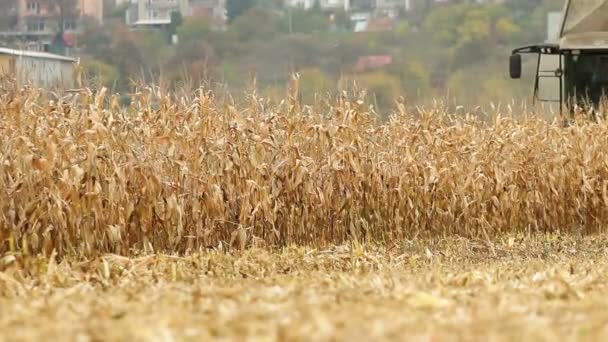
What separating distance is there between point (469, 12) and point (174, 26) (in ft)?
41.4

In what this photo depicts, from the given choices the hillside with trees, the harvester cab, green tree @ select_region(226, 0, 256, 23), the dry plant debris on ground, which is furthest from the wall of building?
green tree @ select_region(226, 0, 256, 23)

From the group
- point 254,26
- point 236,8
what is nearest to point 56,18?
point 254,26

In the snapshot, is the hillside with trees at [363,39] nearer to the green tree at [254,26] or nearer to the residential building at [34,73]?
the green tree at [254,26]

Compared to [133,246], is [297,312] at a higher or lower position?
higher

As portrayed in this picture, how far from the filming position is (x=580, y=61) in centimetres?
1303

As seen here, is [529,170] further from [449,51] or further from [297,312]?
[449,51]

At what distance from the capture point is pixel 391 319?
8.63 feet

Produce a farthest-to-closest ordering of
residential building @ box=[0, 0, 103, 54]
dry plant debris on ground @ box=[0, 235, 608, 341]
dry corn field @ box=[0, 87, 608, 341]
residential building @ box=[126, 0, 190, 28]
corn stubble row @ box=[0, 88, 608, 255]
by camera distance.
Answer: residential building @ box=[126, 0, 190, 28] → residential building @ box=[0, 0, 103, 54] → corn stubble row @ box=[0, 88, 608, 255] → dry corn field @ box=[0, 87, 608, 341] → dry plant debris on ground @ box=[0, 235, 608, 341]

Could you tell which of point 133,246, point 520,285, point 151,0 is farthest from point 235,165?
point 151,0

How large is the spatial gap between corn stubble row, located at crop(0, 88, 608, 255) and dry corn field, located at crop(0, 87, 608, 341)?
0.05 feet

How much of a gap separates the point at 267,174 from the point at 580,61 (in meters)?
5.53

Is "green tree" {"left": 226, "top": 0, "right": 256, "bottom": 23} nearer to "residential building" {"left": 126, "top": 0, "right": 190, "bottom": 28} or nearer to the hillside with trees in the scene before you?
the hillside with trees

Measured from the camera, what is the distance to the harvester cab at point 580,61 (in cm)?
1289

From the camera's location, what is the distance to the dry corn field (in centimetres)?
466
